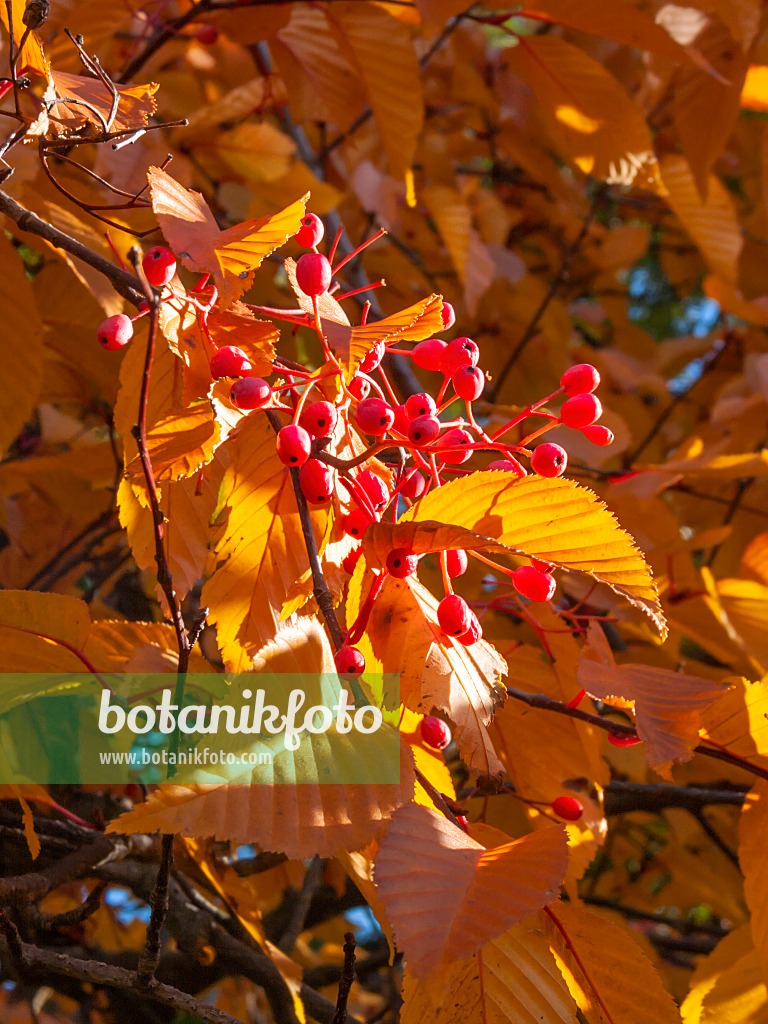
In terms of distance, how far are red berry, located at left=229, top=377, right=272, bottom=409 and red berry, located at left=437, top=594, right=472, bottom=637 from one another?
0.22m

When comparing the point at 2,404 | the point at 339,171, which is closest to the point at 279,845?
the point at 2,404

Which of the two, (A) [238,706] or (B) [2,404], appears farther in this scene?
(B) [2,404]

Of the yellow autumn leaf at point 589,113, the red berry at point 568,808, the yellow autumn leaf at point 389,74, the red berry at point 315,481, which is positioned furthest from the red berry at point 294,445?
the yellow autumn leaf at point 589,113

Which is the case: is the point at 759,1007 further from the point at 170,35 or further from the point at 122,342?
the point at 170,35

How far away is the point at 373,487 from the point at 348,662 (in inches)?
5.8

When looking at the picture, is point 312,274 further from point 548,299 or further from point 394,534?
point 548,299

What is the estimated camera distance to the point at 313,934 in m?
2.09

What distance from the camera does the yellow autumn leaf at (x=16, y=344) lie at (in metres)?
1.08

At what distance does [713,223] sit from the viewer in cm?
179

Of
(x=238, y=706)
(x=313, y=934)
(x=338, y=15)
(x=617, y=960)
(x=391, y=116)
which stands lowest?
(x=313, y=934)

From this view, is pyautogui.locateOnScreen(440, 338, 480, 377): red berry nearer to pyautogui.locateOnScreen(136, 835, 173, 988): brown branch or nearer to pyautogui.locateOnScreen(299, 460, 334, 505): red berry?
pyautogui.locateOnScreen(299, 460, 334, 505): red berry

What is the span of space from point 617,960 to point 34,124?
84 cm

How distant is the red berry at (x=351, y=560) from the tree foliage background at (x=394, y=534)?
20 millimetres

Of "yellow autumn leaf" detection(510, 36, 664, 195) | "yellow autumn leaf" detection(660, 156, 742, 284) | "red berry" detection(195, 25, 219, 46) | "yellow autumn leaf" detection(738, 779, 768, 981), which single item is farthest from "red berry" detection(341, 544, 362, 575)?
"red berry" detection(195, 25, 219, 46)
